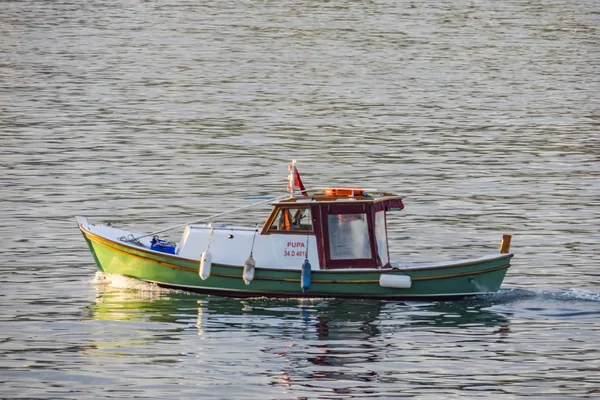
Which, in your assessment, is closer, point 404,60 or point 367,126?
point 367,126

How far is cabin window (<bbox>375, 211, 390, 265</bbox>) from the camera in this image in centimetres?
3441

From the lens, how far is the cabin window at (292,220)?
34.2 m

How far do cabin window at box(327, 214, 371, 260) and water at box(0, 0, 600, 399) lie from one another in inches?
50.2

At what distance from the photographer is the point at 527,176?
56000 mm

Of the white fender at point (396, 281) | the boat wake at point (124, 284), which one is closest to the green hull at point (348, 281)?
the white fender at point (396, 281)

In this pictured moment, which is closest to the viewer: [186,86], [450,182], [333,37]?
[450,182]

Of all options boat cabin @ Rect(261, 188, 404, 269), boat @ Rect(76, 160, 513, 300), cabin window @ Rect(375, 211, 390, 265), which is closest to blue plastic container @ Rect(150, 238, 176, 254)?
boat @ Rect(76, 160, 513, 300)

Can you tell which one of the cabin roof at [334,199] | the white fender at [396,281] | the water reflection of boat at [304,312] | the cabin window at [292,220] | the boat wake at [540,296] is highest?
the cabin roof at [334,199]

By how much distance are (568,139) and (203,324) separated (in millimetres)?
37390

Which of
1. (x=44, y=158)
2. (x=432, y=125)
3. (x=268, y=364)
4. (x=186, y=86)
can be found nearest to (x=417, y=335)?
(x=268, y=364)

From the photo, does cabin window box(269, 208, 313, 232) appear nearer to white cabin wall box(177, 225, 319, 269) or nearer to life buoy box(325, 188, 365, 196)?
white cabin wall box(177, 225, 319, 269)

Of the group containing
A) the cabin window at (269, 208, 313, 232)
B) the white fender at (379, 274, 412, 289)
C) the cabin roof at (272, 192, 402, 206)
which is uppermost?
the cabin roof at (272, 192, 402, 206)

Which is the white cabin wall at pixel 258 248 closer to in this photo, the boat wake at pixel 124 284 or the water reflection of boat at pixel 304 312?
the water reflection of boat at pixel 304 312

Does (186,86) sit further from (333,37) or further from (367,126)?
(333,37)
